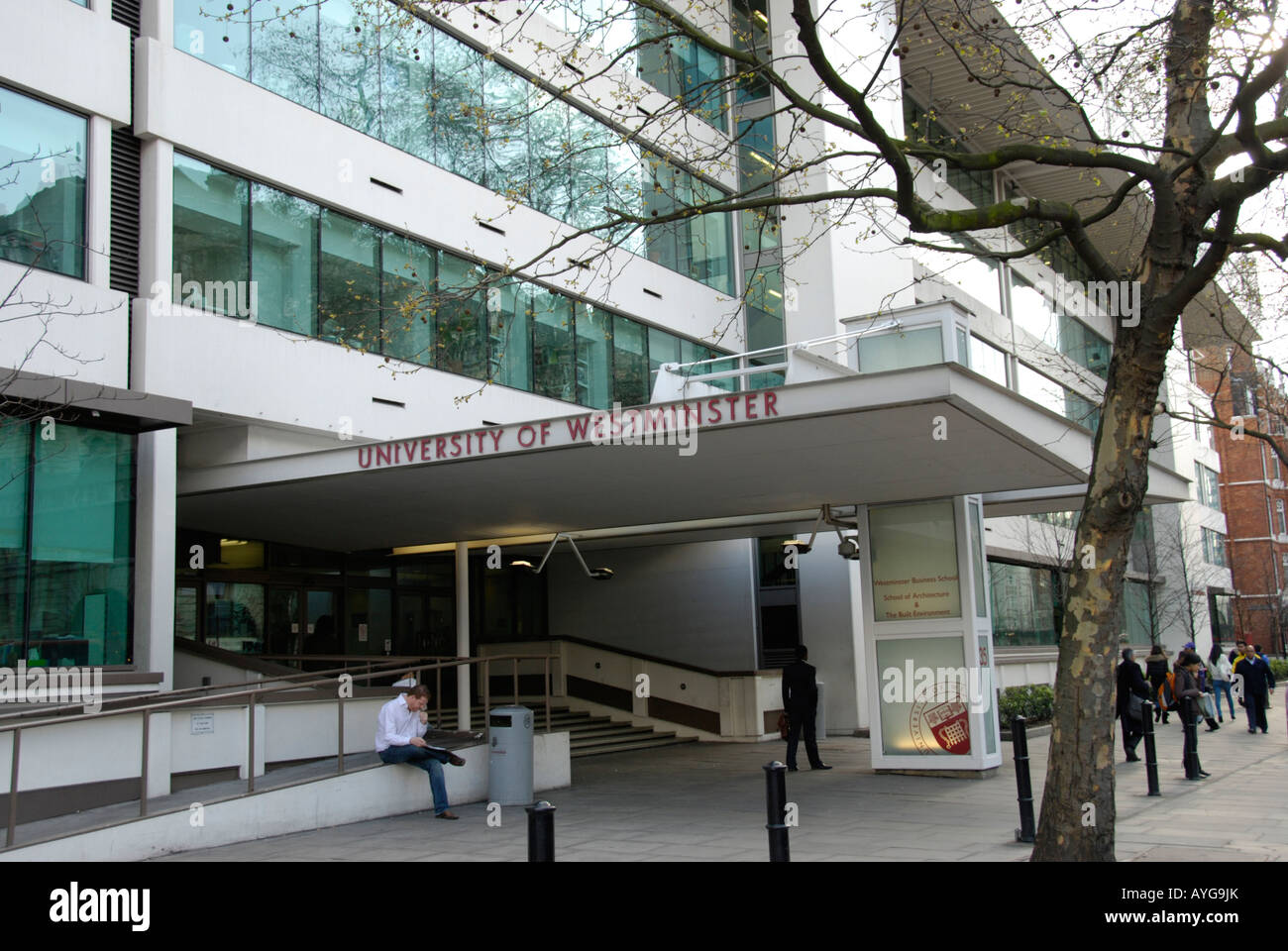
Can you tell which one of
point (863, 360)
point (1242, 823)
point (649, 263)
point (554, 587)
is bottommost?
point (1242, 823)

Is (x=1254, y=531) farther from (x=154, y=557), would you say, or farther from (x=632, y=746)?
(x=154, y=557)

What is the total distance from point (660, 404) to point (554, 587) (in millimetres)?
15622

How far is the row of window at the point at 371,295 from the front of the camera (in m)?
14.6

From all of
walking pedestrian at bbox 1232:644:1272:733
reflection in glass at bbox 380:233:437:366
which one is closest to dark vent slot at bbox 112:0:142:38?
reflection in glass at bbox 380:233:437:366

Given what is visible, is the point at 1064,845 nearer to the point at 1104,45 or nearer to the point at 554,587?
the point at 1104,45

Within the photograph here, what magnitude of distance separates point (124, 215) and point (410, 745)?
6.91 meters

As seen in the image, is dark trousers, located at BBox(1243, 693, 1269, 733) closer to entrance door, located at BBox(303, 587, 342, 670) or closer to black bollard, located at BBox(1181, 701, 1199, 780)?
black bollard, located at BBox(1181, 701, 1199, 780)

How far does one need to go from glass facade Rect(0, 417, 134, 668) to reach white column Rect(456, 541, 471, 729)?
17.1ft

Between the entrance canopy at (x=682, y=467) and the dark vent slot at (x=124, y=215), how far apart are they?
8.21 ft

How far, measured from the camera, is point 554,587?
86.2ft

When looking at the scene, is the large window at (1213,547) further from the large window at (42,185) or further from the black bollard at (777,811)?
the black bollard at (777,811)

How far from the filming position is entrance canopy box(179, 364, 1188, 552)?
10719mm
